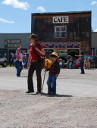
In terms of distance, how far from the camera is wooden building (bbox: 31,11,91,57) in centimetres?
4291

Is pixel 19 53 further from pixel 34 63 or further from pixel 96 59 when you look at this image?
pixel 96 59

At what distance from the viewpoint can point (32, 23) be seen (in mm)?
45312

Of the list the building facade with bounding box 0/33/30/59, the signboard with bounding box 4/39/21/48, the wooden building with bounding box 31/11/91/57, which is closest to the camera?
the wooden building with bounding box 31/11/91/57

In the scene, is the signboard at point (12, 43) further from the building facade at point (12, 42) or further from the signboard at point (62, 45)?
the signboard at point (62, 45)

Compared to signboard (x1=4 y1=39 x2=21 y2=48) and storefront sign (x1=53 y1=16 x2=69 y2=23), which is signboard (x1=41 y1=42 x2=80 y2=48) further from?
signboard (x1=4 y1=39 x2=21 y2=48)

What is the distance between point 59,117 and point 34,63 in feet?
13.0

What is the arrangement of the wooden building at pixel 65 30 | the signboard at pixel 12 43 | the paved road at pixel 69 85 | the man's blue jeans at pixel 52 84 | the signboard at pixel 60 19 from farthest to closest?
the signboard at pixel 12 43
the signboard at pixel 60 19
the wooden building at pixel 65 30
the paved road at pixel 69 85
the man's blue jeans at pixel 52 84

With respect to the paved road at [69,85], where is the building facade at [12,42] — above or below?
above

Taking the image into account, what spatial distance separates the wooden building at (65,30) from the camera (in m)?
42.9

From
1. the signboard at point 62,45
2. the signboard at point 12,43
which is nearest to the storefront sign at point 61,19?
the signboard at point 62,45

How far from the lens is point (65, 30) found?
4409 cm

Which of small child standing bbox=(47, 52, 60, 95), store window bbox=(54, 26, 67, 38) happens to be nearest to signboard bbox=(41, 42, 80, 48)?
store window bbox=(54, 26, 67, 38)

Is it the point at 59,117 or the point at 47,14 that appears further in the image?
the point at 47,14

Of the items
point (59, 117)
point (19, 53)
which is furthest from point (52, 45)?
point (59, 117)
